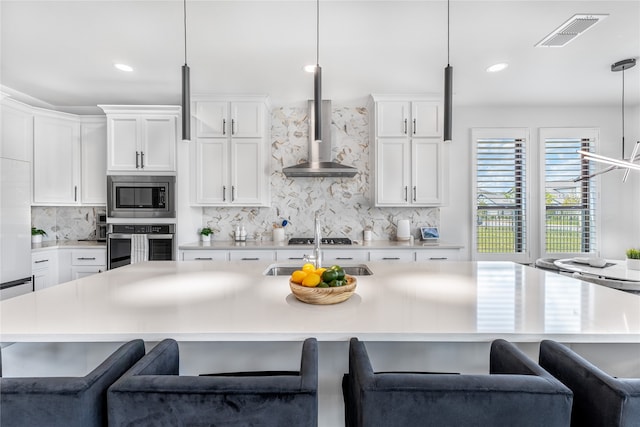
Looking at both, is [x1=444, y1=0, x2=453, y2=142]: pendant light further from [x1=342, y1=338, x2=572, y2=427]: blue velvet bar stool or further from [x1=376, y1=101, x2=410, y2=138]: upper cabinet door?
[x1=376, y1=101, x2=410, y2=138]: upper cabinet door

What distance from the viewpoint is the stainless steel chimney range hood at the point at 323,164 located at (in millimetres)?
3533

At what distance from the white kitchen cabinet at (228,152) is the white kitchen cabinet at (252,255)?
0.60 metres

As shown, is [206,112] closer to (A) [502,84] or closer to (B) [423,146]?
(B) [423,146]

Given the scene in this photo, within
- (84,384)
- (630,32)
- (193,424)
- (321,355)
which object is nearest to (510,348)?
(321,355)

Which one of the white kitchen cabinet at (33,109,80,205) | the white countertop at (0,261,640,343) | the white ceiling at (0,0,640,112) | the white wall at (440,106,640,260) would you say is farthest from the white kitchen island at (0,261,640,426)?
the white kitchen cabinet at (33,109,80,205)

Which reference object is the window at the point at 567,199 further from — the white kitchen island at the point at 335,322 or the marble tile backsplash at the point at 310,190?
the white kitchen island at the point at 335,322

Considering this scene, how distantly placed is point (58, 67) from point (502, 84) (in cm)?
438

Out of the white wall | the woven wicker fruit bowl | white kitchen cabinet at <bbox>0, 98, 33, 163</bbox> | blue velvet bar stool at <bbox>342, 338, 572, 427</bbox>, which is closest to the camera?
blue velvet bar stool at <bbox>342, 338, 572, 427</bbox>

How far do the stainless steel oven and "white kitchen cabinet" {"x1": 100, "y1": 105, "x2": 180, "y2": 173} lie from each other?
0.64 metres

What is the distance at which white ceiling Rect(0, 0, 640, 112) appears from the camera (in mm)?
2086

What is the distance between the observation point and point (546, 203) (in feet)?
13.1

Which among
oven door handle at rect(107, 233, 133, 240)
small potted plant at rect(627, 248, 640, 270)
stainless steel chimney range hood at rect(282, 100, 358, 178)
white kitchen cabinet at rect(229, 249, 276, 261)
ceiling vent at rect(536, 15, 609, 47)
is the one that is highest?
ceiling vent at rect(536, 15, 609, 47)

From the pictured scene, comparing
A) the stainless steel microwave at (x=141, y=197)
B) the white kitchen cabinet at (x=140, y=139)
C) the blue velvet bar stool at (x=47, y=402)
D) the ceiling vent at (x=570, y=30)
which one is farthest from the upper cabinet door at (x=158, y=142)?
the ceiling vent at (x=570, y=30)

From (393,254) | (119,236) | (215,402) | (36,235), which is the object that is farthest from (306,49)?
(36,235)
